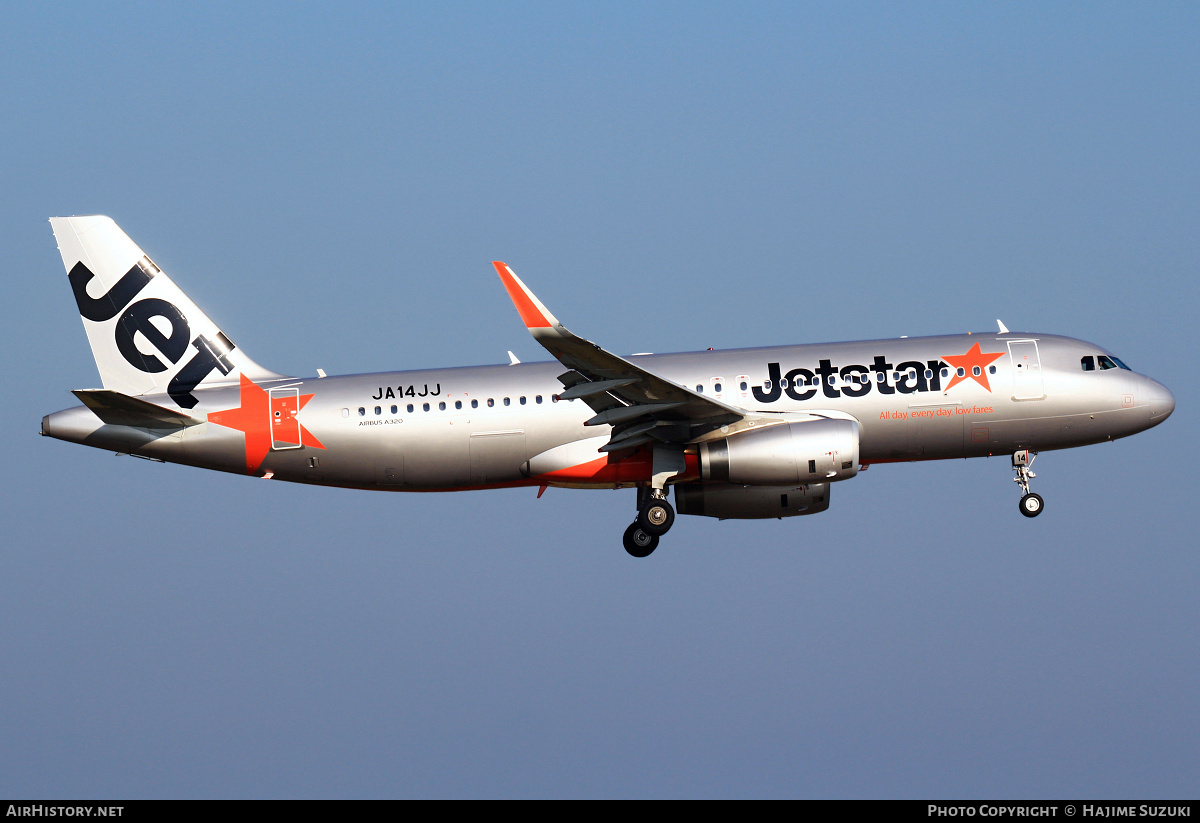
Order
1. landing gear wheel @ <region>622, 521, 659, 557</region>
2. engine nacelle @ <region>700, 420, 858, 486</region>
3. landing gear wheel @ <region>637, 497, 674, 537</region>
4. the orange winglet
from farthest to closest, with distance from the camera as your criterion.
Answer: landing gear wheel @ <region>622, 521, 659, 557</region> → landing gear wheel @ <region>637, 497, 674, 537</region> → engine nacelle @ <region>700, 420, 858, 486</region> → the orange winglet

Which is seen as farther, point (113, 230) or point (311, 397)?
point (113, 230)

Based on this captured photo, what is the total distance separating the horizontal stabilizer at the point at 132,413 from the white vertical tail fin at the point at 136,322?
1.51 metres

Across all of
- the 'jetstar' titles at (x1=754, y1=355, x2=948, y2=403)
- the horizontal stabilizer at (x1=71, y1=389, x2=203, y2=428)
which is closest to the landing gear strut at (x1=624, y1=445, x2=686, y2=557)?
the 'jetstar' titles at (x1=754, y1=355, x2=948, y2=403)

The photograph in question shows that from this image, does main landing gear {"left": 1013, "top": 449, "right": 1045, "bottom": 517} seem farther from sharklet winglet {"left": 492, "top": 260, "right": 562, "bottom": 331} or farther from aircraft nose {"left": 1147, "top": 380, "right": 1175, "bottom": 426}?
sharklet winglet {"left": 492, "top": 260, "right": 562, "bottom": 331}

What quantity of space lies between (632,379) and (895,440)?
7.80 m

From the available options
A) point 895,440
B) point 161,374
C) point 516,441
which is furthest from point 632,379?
point 161,374

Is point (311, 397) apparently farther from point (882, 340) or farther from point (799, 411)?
point (882, 340)

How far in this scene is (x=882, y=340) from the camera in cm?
3788

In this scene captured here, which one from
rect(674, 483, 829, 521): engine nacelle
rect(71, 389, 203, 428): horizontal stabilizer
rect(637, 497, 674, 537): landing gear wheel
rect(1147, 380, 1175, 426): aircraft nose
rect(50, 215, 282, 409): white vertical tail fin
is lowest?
rect(637, 497, 674, 537): landing gear wheel

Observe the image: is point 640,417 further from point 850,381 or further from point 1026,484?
point 1026,484

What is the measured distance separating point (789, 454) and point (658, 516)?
428 cm

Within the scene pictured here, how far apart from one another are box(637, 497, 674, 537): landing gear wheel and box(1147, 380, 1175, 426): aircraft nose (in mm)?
13410

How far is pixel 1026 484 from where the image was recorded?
125ft

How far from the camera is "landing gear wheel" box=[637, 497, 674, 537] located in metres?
37.1
